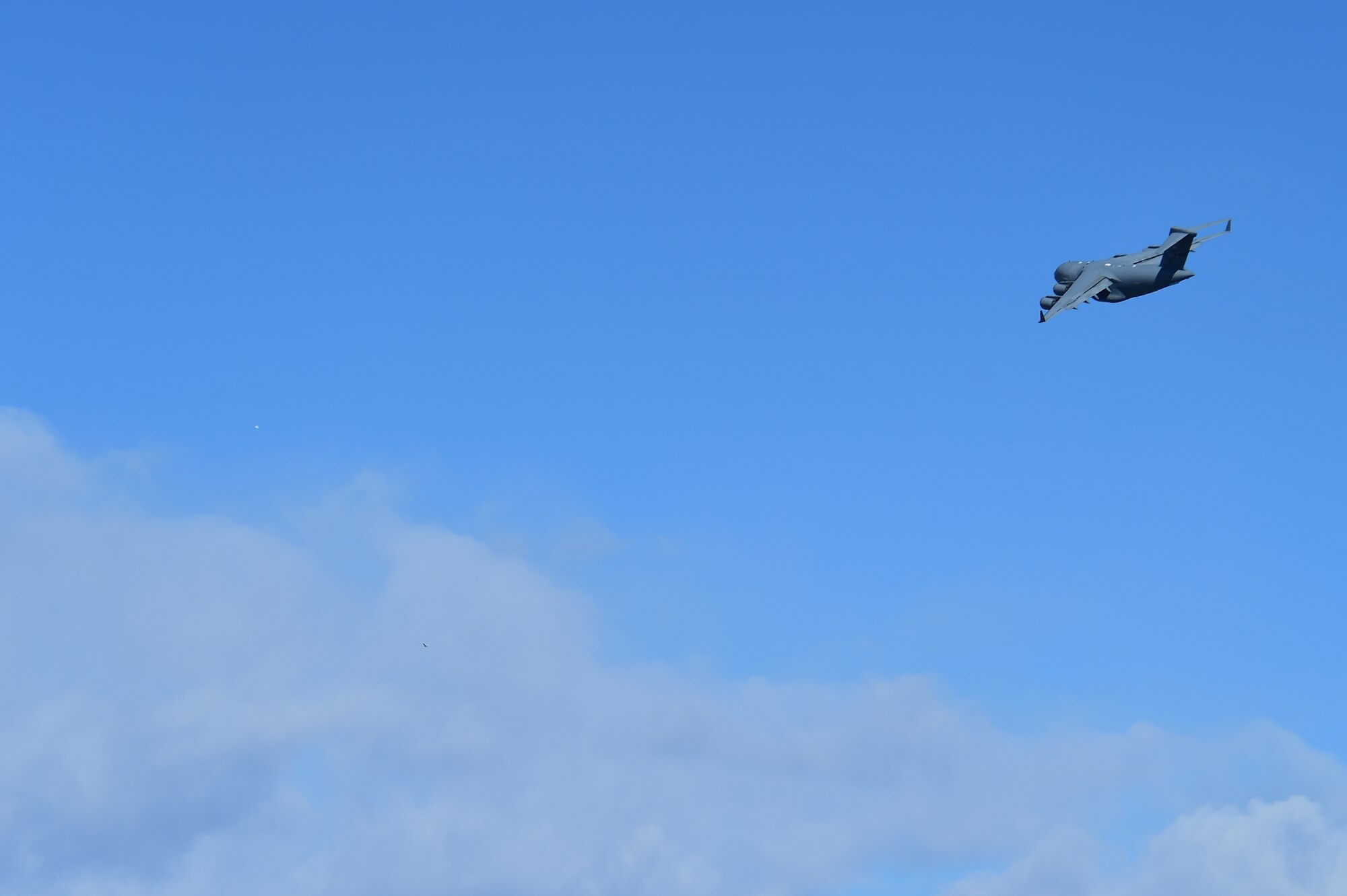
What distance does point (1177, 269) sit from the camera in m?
189

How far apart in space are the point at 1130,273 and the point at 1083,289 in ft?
26.3

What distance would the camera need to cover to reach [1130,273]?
188 metres

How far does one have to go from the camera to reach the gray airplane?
18600 cm

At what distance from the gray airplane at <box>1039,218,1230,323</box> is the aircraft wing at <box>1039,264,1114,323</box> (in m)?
0.08

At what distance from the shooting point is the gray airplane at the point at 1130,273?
18600 cm

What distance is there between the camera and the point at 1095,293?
185125 mm

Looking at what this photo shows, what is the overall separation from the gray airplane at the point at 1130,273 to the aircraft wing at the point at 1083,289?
0.08 meters

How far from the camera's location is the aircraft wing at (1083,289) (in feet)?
596

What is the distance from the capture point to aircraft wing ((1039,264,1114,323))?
181625mm

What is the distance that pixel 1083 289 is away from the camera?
18412 centimetres

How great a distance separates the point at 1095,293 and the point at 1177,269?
12.8 m
